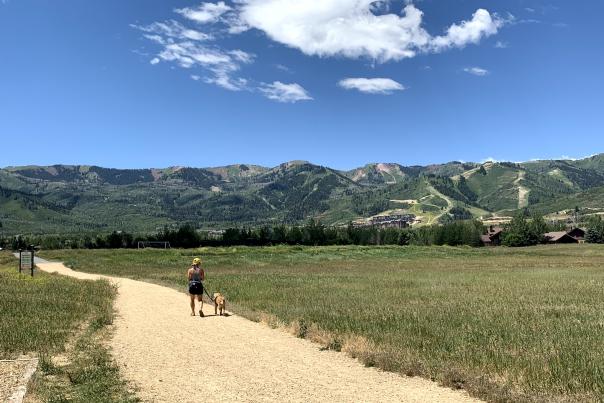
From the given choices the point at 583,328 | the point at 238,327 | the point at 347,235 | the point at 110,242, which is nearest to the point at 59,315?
the point at 238,327

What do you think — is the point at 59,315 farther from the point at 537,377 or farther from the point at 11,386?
the point at 537,377

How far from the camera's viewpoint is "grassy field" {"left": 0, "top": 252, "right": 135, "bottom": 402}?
1109 cm

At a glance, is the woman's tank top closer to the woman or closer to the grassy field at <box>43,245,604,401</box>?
the woman

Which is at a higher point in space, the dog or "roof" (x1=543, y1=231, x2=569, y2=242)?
the dog

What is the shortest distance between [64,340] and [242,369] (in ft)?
22.5

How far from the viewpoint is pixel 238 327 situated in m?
20.3

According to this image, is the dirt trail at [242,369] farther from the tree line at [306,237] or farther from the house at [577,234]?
the house at [577,234]

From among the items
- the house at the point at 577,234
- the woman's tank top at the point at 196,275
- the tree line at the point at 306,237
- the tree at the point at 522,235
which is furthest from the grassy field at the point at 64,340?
the house at the point at 577,234

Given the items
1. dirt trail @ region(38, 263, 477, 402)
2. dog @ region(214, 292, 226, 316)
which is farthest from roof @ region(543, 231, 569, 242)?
dirt trail @ region(38, 263, 477, 402)

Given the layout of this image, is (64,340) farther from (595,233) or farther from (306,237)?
(595,233)

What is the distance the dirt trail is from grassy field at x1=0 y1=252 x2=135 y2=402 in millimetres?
664

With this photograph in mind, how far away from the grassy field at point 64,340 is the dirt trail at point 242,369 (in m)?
0.66

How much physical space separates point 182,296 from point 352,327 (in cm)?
1562

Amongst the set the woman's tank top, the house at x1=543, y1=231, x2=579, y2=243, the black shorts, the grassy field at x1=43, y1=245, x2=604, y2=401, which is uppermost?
the woman's tank top
